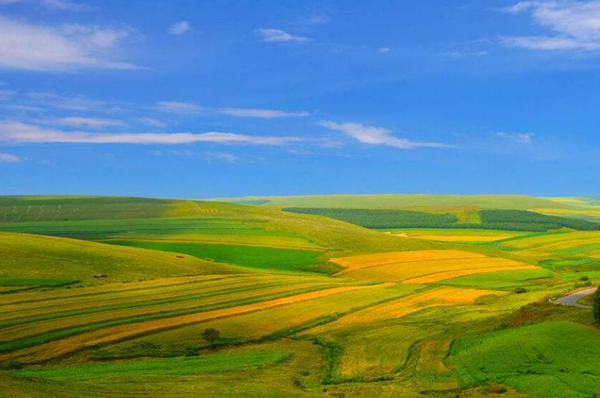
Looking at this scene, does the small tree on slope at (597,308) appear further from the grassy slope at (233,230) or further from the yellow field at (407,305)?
the grassy slope at (233,230)

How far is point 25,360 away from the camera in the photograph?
50.6 m

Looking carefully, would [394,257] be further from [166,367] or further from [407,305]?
[166,367]

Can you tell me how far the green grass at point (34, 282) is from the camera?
79.6 metres

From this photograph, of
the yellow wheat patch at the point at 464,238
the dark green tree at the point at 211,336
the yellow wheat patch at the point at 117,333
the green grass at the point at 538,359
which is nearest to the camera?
the green grass at the point at 538,359

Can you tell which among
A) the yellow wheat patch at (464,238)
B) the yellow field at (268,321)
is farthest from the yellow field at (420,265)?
the yellow wheat patch at (464,238)

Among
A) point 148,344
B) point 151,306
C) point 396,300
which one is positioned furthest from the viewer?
point 396,300

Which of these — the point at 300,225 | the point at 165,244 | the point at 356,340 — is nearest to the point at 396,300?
the point at 356,340

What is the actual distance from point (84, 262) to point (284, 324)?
41.2m

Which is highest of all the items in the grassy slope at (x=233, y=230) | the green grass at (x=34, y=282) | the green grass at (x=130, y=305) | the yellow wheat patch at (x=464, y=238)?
the grassy slope at (x=233, y=230)

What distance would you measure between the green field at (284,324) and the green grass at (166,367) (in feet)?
0.50

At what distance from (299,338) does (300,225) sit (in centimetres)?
Answer: 10622

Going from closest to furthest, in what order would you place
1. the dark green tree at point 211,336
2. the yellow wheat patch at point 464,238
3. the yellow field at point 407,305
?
1. the dark green tree at point 211,336
2. the yellow field at point 407,305
3. the yellow wheat patch at point 464,238

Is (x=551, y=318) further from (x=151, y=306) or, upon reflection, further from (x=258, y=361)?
(x=151, y=306)

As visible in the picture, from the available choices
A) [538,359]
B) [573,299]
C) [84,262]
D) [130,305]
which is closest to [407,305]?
[573,299]
